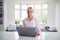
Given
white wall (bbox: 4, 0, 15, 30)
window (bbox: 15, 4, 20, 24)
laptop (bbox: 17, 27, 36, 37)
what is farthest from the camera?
window (bbox: 15, 4, 20, 24)

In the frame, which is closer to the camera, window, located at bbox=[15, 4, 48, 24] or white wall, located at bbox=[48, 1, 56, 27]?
white wall, located at bbox=[48, 1, 56, 27]

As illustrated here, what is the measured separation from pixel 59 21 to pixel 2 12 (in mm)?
3081

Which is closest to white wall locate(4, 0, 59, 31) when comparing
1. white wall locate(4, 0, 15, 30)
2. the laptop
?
white wall locate(4, 0, 15, 30)

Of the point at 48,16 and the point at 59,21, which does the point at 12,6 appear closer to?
the point at 48,16

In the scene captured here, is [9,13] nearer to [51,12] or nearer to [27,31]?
[51,12]

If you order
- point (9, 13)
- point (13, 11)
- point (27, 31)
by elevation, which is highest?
point (13, 11)

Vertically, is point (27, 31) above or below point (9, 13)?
below

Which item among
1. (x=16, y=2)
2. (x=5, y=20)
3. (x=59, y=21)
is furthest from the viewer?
(x=16, y=2)

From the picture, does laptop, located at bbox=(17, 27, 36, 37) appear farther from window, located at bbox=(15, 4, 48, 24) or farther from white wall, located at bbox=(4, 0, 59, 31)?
window, located at bbox=(15, 4, 48, 24)

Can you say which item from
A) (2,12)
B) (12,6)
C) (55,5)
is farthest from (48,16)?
(2,12)

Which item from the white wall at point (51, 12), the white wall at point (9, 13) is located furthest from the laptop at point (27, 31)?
the white wall at point (51, 12)

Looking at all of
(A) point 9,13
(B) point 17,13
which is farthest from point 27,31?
(B) point 17,13

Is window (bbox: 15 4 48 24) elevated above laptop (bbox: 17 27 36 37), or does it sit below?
above

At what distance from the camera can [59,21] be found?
586cm
